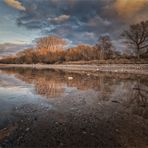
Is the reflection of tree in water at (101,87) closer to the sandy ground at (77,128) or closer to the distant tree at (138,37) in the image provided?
the sandy ground at (77,128)

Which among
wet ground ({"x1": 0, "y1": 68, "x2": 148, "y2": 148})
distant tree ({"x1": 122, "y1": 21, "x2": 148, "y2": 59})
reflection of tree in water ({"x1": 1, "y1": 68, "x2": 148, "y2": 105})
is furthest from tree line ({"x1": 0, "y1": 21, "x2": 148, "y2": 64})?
wet ground ({"x1": 0, "y1": 68, "x2": 148, "y2": 148})

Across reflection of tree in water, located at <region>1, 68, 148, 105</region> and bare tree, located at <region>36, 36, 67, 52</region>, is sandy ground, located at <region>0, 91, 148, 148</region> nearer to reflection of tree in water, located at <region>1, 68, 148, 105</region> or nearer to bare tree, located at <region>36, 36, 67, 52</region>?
reflection of tree in water, located at <region>1, 68, 148, 105</region>

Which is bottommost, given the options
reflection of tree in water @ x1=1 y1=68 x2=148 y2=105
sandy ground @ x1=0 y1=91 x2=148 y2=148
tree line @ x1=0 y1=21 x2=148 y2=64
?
reflection of tree in water @ x1=1 y1=68 x2=148 y2=105

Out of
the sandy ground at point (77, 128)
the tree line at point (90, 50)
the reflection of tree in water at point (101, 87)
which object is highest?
the tree line at point (90, 50)

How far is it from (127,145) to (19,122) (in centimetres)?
345

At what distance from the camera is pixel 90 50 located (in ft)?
244

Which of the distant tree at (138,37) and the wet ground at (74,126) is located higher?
the distant tree at (138,37)

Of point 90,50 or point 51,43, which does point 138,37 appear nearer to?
point 90,50

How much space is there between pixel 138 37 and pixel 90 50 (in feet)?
99.0

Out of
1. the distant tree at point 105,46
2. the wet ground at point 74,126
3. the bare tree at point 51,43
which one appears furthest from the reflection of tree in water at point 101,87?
the bare tree at point 51,43

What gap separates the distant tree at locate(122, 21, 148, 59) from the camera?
45.5 metres

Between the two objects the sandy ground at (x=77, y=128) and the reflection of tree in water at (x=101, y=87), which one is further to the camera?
the reflection of tree in water at (x=101, y=87)

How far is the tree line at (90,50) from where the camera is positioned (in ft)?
152

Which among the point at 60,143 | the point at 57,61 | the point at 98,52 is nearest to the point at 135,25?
the point at 98,52
